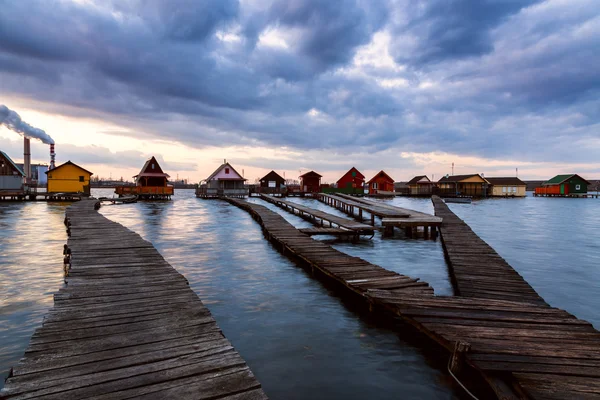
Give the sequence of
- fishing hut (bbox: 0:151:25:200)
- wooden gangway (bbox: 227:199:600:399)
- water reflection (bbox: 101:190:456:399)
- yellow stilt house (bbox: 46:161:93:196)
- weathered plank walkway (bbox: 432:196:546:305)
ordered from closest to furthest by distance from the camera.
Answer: wooden gangway (bbox: 227:199:600:399) < water reflection (bbox: 101:190:456:399) < weathered plank walkway (bbox: 432:196:546:305) < fishing hut (bbox: 0:151:25:200) < yellow stilt house (bbox: 46:161:93:196)

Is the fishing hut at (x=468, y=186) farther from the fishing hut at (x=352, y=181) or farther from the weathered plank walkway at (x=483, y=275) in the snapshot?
the weathered plank walkway at (x=483, y=275)

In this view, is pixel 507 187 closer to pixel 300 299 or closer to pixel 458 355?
pixel 300 299

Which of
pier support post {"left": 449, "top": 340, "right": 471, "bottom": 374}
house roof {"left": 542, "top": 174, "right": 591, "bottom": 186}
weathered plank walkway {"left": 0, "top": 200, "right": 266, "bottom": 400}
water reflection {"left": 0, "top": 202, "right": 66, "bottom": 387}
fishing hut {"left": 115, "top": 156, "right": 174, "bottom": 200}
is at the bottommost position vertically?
water reflection {"left": 0, "top": 202, "right": 66, "bottom": 387}

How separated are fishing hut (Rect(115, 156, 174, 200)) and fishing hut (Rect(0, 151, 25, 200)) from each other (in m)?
13.5

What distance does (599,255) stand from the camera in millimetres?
19219

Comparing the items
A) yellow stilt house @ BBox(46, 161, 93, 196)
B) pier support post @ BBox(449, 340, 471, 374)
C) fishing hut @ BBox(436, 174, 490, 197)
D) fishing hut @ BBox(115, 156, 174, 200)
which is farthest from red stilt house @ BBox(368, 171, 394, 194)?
pier support post @ BBox(449, 340, 471, 374)

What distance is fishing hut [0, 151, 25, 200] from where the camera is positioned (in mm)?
50188

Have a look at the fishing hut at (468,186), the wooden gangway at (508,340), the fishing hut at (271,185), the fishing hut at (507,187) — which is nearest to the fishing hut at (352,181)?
the fishing hut at (271,185)

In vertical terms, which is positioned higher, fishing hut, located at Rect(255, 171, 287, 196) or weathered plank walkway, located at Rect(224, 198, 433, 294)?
A: fishing hut, located at Rect(255, 171, 287, 196)

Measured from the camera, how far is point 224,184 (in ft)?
234

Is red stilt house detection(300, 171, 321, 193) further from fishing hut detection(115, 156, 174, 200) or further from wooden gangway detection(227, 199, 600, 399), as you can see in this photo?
wooden gangway detection(227, 199, 600, 399)

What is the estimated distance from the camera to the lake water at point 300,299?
621cm

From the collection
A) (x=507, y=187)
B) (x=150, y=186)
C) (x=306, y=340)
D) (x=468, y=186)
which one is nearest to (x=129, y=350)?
(x=306, y=340)

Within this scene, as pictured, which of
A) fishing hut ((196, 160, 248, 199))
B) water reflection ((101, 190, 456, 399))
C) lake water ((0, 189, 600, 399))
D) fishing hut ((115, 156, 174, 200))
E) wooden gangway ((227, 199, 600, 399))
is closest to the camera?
wooden gangway ((227, 199, 600, 399))
